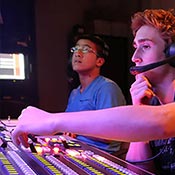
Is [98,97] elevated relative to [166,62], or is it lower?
lower

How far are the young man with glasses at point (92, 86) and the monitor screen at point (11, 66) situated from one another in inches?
49.3

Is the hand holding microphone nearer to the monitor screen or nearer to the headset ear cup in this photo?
the headset ear cup

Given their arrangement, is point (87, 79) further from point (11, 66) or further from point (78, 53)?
point (11, 66)

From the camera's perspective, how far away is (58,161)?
37.5 inches

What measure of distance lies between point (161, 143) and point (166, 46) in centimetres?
34

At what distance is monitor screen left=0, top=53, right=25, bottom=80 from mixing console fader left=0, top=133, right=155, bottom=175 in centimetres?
236

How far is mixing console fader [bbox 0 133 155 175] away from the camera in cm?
84

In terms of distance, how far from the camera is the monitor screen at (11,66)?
3.49m

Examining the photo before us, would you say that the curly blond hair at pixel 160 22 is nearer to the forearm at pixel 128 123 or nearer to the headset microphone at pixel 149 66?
the headset microphone at pixel 149 66

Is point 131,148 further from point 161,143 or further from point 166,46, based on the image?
point 166,46

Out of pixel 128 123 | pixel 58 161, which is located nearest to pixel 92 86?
pixel 58 161

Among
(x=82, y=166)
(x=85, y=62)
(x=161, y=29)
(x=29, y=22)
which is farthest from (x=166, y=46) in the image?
(x=29, y=22)

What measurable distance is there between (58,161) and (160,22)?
65cm

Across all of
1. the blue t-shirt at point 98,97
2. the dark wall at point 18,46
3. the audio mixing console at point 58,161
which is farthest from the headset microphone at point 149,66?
the dark wall at point 18,46
